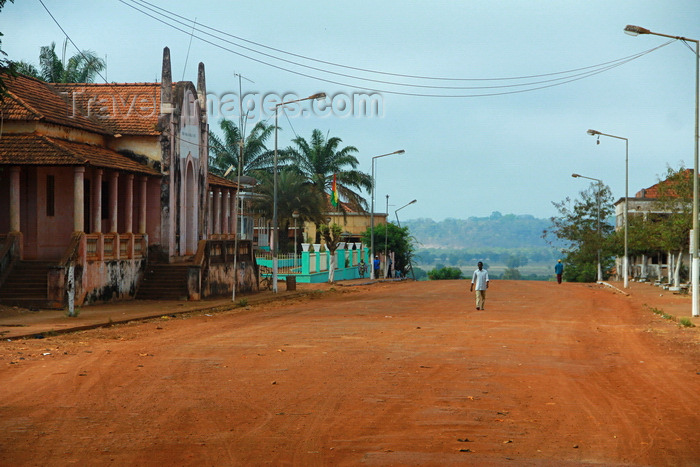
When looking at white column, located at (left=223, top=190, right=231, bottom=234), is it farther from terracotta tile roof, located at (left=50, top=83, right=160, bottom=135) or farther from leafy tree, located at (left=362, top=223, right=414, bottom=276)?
leafy tree, located at (left=362, top=223, right=414, bottom=276)

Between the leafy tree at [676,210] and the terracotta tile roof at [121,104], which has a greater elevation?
the terracotta tile roof at [121,104]

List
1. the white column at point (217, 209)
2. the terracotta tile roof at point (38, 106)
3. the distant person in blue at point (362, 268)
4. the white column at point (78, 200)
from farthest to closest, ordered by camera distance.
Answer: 1. the distant person in blue at point (362, 268)
2. the white column at point (217, 209)
3. the terracotta tile roof at point (38, 106)
4. the white column at point (78, 200)

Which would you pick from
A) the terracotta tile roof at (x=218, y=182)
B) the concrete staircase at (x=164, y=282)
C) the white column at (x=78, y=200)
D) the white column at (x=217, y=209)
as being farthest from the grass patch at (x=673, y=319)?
the white column at (x=217, y=209)

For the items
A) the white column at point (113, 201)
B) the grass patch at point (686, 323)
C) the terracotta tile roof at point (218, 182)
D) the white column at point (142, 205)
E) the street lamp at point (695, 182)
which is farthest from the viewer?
the terracotta tile roof at point (218, 182)

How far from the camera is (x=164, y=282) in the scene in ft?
99.9

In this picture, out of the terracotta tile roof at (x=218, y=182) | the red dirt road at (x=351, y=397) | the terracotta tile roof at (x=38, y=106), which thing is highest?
the terracotta tile roof at (x=38, y=106)

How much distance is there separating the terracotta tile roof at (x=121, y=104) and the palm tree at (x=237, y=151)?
22197mm

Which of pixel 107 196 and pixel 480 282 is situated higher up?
pixel 107 196

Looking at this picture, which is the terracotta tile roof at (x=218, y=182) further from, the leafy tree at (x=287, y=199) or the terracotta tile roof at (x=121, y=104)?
the leafy tree at (x=287, y=199)

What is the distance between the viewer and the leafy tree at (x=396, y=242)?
2803 inches

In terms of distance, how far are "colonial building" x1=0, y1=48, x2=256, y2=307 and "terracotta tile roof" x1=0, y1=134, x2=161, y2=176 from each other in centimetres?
3

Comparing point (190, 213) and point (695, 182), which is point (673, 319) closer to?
point (695, 182)

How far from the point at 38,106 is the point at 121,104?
564 cm

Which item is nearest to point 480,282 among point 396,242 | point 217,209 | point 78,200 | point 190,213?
point 78,200
